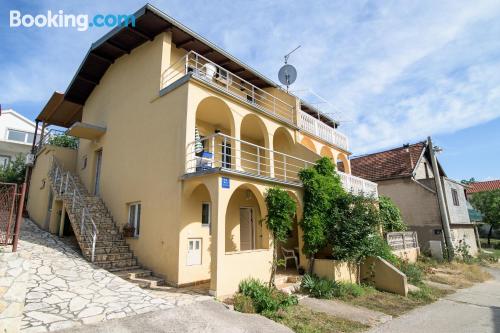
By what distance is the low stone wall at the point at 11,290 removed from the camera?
17.5 ft

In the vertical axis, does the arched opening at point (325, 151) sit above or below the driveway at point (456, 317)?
above

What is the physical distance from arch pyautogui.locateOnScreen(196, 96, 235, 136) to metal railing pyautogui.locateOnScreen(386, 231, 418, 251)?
1013 cm

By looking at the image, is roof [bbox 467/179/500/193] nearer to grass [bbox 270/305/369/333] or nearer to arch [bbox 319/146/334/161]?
arch [bbox 319/146/334/161]

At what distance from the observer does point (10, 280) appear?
18.9 feet

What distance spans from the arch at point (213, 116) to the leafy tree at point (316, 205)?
3.81 m

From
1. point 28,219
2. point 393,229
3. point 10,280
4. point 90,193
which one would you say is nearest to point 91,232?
point 90,193

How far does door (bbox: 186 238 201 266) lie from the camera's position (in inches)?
384

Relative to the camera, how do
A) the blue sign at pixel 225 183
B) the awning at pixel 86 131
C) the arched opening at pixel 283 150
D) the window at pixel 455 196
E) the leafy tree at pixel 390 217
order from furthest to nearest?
the window at pixel 455 196 → the leafy tree at pixel 390 217 → the arched opening at pixel 283 150 → the awning at pixel 86 131 → the blue sign at pixel 225 183

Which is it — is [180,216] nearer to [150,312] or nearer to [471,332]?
[150,312]

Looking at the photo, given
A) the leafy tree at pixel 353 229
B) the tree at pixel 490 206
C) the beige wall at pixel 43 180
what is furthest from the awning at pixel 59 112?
the tree at pixel 490 206

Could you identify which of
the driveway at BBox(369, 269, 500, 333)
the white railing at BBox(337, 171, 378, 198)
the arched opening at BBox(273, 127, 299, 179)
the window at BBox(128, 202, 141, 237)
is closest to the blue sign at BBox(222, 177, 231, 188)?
the window at BBox(128, 202, 141, 237)

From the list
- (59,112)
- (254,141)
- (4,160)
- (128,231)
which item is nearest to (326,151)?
(254,141)

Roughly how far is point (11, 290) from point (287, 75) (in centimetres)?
1494

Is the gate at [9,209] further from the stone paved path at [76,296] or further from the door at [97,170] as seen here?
the door at [97,170]
